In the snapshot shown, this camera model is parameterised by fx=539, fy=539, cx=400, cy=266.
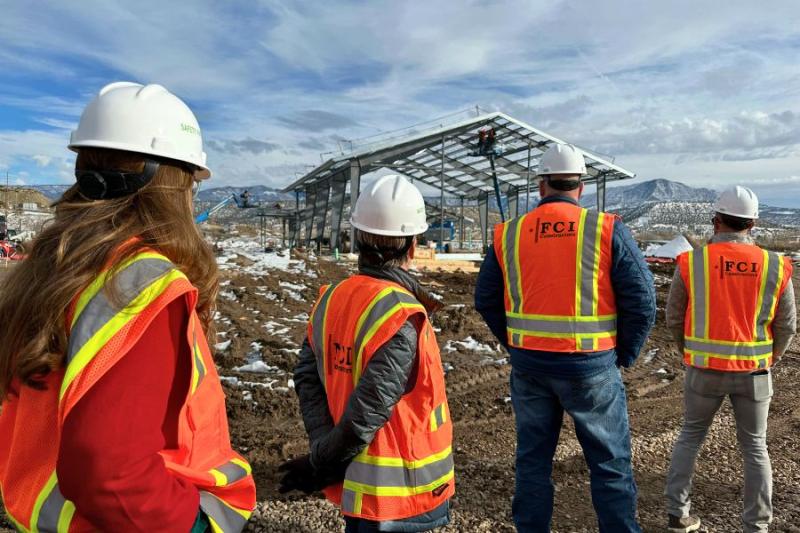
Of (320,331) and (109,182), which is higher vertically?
(109,182)

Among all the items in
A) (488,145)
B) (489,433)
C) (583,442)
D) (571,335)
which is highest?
(488,145)

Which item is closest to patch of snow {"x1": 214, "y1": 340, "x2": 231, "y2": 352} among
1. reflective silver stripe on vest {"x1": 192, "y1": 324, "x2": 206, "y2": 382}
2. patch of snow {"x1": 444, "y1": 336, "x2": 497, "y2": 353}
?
Result: patch of snow {"x1": 444, "y1": 336, "x2": 497, "y2": 353}

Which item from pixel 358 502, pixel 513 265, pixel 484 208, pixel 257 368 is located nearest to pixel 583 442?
pixel 513 265

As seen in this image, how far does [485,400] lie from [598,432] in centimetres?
361

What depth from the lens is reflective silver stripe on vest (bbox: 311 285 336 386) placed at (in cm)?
227

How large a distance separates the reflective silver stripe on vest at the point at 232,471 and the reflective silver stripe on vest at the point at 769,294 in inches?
128

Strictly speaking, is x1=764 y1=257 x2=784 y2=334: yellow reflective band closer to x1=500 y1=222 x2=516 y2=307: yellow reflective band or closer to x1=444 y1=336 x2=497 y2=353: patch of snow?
x1=500 y1=222 x2=516 y2=307: yellow reflective band

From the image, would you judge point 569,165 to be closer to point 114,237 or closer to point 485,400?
point 114,237

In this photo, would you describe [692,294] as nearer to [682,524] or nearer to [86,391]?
[682,524]

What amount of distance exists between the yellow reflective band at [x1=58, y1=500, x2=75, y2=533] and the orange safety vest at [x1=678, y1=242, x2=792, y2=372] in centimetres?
340

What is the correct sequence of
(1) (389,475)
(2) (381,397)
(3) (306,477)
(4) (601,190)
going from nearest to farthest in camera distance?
(2) (381,397) → (1) (389,475) → (3) (306,477) → (4) (601,190)

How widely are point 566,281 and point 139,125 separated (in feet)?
7.26

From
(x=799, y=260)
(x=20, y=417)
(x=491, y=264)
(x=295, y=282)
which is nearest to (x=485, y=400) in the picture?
(x=491, y=264)

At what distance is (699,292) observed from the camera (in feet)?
11.4
